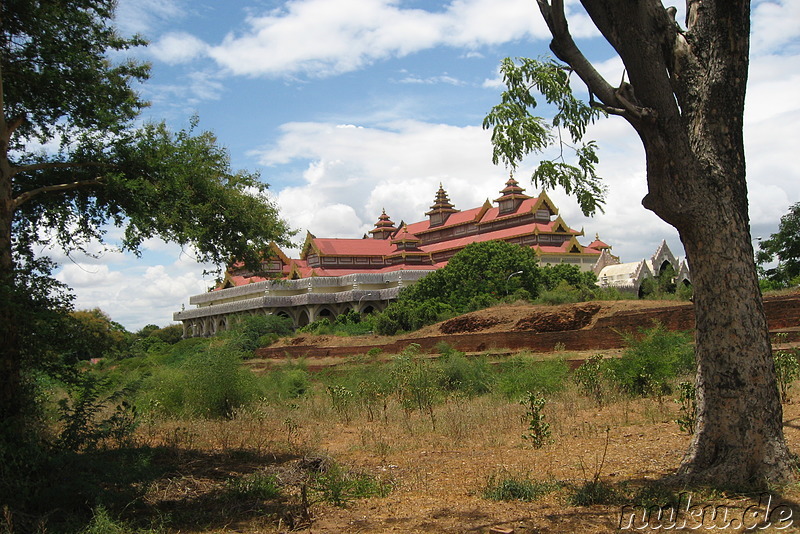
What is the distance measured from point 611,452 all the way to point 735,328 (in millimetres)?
2271

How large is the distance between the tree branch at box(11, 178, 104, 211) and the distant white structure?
32163mm

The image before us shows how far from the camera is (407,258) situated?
47219 millimetres

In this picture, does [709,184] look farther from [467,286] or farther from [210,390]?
[467,286]

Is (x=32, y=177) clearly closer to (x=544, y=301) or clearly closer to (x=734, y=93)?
(x=734, y=93)

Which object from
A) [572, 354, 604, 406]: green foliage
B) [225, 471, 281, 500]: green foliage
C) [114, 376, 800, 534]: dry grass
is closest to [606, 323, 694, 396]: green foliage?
[572, 354, 604, 406]: green foliage

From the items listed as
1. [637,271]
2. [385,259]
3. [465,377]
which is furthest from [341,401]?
[385,259]

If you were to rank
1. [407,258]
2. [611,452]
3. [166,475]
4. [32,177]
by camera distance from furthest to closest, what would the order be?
[407,258]
[32,177]
[611,452]
[166,475]

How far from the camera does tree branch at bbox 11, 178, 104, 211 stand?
248 inches

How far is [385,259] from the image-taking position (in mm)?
48469

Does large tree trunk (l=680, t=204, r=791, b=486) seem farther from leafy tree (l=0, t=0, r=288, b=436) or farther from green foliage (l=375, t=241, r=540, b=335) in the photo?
green foliage (l=375, t=241, r=540, b=335)

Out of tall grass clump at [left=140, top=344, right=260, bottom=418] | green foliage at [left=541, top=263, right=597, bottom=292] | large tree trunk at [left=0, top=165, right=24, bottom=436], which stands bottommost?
tall grass clump at [left=140, top=344, right=260, bottom=418]

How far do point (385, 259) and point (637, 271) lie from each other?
1732cm

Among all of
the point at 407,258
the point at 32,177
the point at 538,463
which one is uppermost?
the point at 407,258

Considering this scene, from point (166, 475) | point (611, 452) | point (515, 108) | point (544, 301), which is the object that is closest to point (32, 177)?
point (166, 475)
